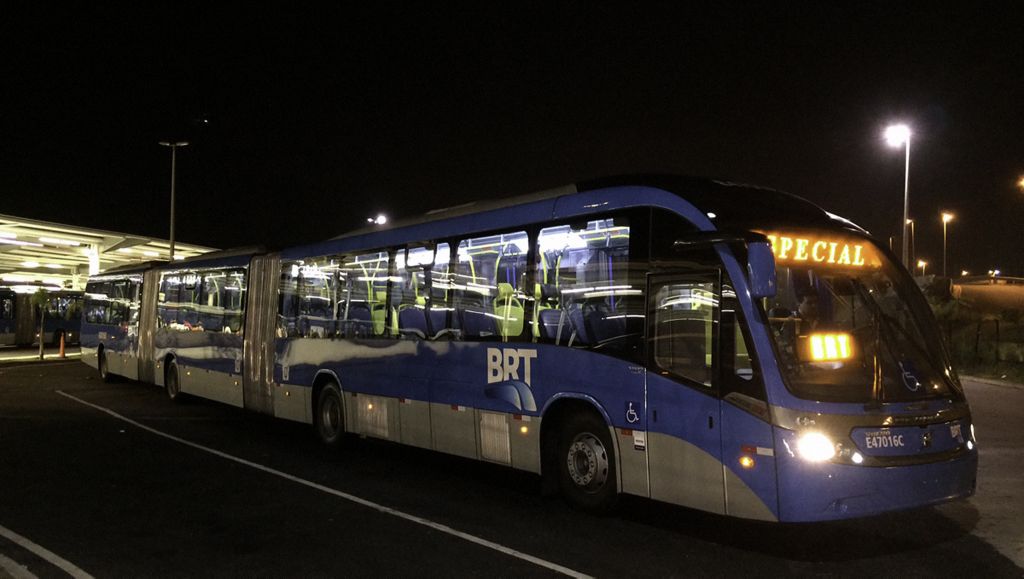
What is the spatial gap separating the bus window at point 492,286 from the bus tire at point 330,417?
3.52m

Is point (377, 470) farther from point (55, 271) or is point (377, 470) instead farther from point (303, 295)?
point (55, 271)

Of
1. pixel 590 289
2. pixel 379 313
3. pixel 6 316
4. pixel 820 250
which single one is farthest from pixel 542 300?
pixel 6 316

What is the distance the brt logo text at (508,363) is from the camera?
9.09 metres

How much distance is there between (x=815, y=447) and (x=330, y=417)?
845 centimetres

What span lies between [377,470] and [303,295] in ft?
14.0

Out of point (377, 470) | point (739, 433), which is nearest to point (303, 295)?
point (377, 470)

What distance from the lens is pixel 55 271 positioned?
A: 5853cm

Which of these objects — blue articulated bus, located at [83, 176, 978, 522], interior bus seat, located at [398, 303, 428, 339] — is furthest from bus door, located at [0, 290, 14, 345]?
interior bus seat, located at [398, 303, 428, 339]

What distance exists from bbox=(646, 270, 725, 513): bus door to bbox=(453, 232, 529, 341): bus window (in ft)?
6.67

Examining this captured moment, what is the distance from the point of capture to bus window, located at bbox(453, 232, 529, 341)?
30.9ft

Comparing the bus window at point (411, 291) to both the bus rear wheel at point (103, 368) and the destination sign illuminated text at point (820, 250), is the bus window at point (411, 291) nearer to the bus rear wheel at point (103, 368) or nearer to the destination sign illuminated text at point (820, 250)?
the destination sign illuminated text at point (820, 250)

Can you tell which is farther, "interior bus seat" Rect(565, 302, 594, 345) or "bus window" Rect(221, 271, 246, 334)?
"bus window" Rect(221, 271, 246, 334)

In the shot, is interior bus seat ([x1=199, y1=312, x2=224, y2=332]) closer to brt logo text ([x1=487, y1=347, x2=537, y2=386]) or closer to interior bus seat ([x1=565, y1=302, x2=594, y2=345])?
brt logo text ([x1=487, y1=347, x2=537, y2=386])

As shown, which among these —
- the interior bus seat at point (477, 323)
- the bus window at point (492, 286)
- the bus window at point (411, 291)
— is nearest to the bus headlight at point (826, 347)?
the bus window at point (492, 286)
